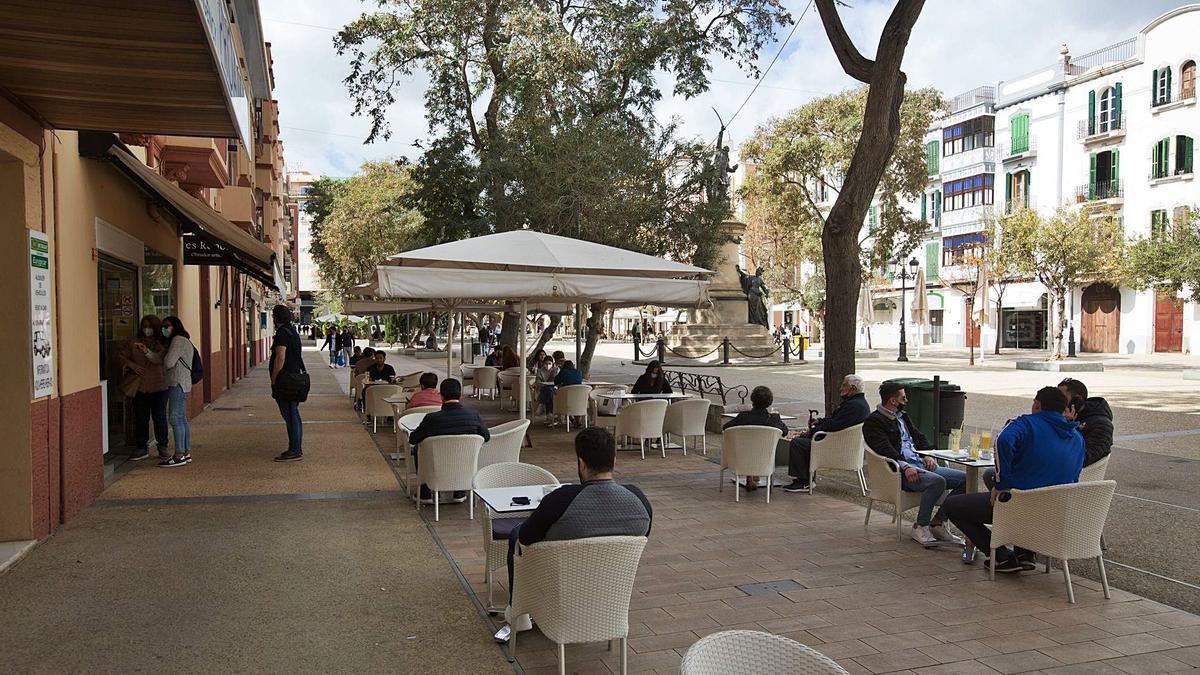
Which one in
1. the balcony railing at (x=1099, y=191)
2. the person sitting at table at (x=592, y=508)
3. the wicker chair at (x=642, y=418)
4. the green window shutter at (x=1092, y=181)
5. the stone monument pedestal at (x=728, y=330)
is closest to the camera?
the person sitting at table at (x=592, y=508)

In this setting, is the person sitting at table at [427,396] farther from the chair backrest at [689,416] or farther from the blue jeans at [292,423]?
the chair backrest at [689,416]

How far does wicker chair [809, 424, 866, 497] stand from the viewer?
25.5 ft

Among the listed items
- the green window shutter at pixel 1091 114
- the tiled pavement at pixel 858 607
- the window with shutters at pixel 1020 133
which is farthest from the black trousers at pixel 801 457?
the window with shutters at pixel 1020 133

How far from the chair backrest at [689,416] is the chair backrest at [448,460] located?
372 centimetres

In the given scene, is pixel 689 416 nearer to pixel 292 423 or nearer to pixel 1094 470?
pixel 292 423

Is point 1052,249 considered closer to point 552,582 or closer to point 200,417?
point 200,417

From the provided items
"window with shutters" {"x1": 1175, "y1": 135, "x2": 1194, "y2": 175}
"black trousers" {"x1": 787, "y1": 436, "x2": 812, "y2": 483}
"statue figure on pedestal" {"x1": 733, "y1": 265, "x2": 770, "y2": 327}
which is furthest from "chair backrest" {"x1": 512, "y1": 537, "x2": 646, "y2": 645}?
"window with shutters" {"x1": 1175, "y1": 135, "x2": 1194, "y2": 175}

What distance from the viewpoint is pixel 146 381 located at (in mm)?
9062

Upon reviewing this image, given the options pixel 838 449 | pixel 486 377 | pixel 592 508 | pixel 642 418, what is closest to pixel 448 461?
pixel 592 508

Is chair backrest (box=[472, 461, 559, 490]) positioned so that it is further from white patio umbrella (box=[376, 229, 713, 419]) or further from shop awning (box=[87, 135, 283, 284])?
shop awning (box=[87, 135, 283, 284])

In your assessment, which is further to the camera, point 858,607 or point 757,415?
point 757,415

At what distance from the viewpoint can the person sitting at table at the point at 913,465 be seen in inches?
244

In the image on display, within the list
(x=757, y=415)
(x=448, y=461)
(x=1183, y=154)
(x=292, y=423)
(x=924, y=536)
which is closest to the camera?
(x=924, y=536)

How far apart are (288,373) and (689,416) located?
463 centimetres
